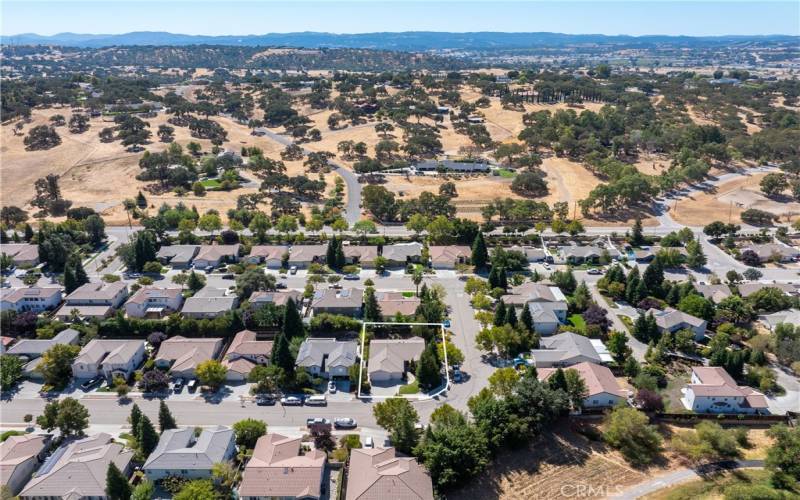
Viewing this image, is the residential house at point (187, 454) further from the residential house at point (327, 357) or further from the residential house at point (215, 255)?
the residential house at point (215, 255)

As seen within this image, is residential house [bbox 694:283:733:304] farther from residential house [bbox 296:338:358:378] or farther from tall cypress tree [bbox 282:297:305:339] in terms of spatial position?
tall cypress tree [bbox 282:297:305:339]

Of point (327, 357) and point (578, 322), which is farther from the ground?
point (327, 357)

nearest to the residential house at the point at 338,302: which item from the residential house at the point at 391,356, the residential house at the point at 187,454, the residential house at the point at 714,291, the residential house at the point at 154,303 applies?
the residential house at the point at 391,356

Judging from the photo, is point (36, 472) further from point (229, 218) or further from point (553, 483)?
point (229, 218)

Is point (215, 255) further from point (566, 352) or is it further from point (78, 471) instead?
point (566, 352)

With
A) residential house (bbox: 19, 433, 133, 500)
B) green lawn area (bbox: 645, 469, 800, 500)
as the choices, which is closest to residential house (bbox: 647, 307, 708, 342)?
green lawn area (bbox: 645, 469, 800, 500)

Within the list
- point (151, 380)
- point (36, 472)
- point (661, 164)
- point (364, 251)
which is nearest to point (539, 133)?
point (661, 164)

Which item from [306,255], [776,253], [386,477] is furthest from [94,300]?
[776,253]
